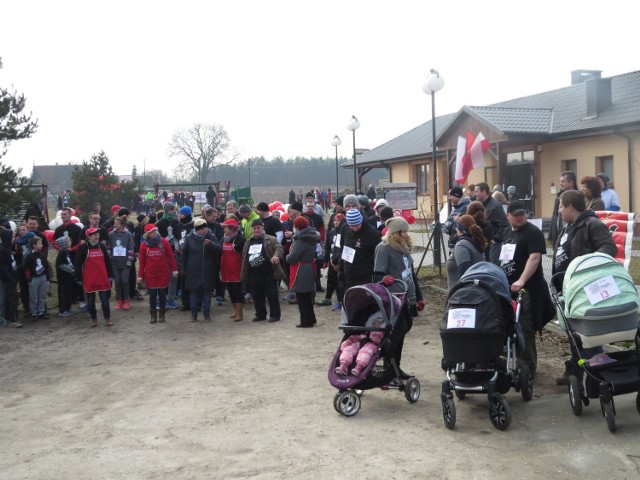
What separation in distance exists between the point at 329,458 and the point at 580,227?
10.9 ft

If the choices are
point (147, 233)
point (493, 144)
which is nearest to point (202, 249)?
point (147, 233)

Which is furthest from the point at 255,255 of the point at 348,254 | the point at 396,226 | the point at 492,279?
the point at 492,279

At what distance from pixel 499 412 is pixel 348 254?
4.00m

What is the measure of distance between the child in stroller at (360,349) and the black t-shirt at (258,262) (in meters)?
4.60

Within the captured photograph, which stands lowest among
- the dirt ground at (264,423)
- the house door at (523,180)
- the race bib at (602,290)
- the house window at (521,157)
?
the dirt ground at (264,423)

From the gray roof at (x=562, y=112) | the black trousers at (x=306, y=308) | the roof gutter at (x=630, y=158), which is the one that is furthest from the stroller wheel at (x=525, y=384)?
the roof gutter at (x=630, y=158)

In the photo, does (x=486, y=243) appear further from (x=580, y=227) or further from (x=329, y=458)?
(x=329, y=458)

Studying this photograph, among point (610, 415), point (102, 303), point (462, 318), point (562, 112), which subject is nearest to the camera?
point (610, 415)

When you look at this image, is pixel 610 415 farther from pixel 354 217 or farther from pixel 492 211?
pixel 354 217

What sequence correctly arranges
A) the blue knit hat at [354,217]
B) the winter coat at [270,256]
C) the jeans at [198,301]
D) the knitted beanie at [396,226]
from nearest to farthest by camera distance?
the knitted beanie at [396,226]
the blue knit hat at [354,217]
the winter coat at [270,256]
the jeans at [198,301]

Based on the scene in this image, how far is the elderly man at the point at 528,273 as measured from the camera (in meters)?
7.04

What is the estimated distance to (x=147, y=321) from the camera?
473 inches

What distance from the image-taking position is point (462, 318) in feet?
19.6

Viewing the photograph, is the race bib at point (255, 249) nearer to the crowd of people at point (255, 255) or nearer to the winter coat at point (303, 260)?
the crowd of people at point (255, 255)
